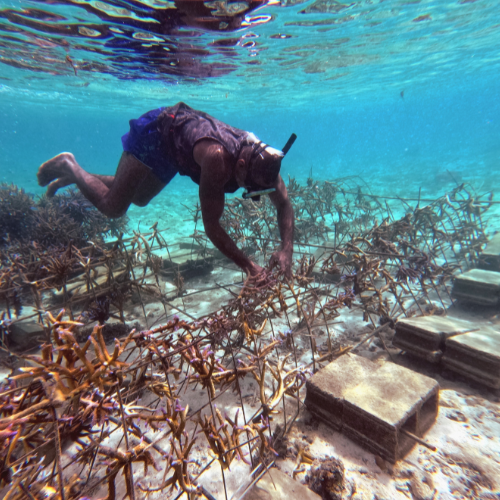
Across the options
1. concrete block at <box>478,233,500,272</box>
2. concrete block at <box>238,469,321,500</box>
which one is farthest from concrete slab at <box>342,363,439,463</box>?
concrete block at <box>478,233,500,272</box>

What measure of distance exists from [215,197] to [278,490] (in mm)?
2877

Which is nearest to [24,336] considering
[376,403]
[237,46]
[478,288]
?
[376,403]

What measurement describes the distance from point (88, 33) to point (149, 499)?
47.7 ft

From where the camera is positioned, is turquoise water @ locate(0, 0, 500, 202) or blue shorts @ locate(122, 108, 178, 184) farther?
turquoise water @ locate(0, 0, 500, 202)

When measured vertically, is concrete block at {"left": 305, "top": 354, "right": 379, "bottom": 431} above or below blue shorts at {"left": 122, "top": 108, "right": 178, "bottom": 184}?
below

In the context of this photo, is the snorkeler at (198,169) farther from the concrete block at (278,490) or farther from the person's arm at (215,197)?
the concrete block at (278,490)

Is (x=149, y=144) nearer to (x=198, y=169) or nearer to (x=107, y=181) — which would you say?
(x=198, y=169)

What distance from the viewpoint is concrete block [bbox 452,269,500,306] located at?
14.9ft

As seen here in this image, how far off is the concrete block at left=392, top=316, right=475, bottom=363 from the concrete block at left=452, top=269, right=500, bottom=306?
1501 millimetres

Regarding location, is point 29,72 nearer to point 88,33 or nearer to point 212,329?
point 88,33

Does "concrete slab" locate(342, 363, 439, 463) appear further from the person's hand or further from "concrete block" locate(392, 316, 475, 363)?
the person's hand

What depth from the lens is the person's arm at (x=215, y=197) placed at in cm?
323

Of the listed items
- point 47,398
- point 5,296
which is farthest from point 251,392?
point 5,296

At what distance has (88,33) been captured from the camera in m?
10.4
